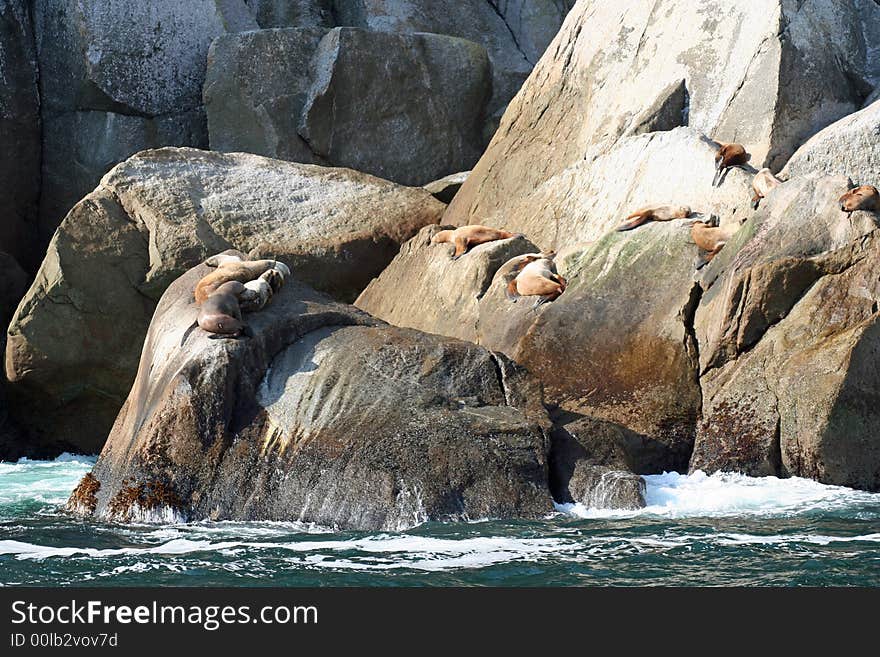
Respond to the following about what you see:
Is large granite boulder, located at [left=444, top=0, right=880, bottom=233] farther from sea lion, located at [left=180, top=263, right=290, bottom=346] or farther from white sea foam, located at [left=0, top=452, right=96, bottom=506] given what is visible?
white sea foam, located at [left=0, top=452, right=96, bottom=506]

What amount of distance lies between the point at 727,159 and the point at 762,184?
840 mm

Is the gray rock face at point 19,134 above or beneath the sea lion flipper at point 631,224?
above

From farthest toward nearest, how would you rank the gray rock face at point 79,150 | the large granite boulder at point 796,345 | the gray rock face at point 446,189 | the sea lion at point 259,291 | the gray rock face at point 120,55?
the gray rock face at point 120,55 < the gray rock face at point 79,150 < the gray rock face at point 446,189 < the sea lion at point 259,291 < the large granite boulder at point 796,345

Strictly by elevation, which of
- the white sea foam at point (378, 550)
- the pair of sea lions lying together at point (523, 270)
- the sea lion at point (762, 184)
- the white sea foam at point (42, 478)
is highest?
the sea lion at point (762, 184)

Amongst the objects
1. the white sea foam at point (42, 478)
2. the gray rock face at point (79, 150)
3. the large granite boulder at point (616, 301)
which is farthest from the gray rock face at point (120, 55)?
the large granite boulder at point (616, 301)

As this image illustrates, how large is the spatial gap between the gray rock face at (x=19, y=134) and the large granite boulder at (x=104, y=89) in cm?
18

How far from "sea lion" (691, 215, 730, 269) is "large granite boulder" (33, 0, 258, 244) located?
37.1 ft

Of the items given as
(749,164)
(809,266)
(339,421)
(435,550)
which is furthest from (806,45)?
(435,550)

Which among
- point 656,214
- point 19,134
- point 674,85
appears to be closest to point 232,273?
point 656,214

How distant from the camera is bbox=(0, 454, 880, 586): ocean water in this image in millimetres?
7414

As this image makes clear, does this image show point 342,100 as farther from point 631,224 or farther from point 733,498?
point 733,498

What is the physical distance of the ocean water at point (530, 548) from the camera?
741 cm

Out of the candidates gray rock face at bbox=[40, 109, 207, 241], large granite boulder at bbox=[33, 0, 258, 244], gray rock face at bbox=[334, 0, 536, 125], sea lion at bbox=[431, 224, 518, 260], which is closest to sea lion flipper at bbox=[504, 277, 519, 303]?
sea lion at bbox=[431, 224, 518, 260]

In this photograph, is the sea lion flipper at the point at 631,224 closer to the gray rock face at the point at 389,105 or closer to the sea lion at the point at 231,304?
the sea lion at the point at 231,304
